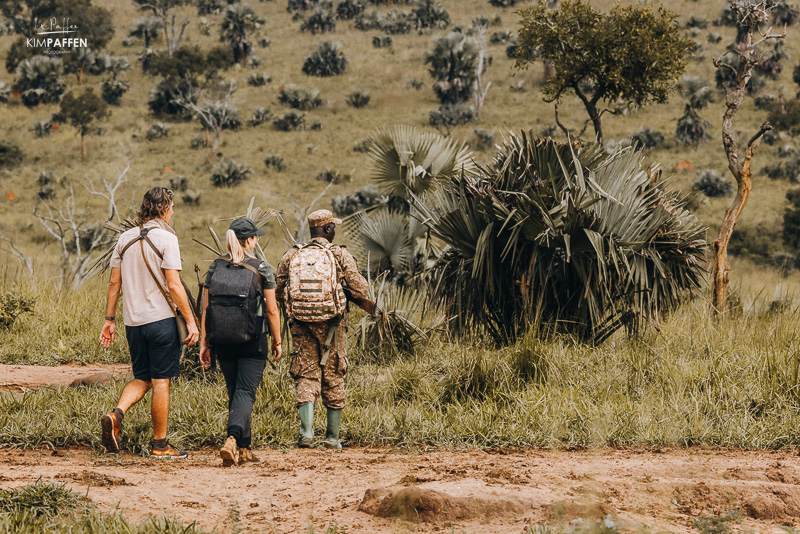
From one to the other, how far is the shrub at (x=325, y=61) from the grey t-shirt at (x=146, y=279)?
48.9 metres

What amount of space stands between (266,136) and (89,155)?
30.2 feet

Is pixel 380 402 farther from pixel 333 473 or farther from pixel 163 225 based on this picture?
pixel 163 225

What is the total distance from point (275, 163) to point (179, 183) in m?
5.15

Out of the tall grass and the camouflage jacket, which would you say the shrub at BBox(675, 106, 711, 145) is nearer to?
the tall grass

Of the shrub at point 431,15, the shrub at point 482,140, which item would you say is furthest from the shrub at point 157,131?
the shrub at point 431,15

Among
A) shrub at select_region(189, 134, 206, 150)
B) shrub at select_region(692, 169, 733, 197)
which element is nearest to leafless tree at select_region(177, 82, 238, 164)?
shrub at select_region(189, 134, 206, 150)

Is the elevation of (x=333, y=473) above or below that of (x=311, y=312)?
below

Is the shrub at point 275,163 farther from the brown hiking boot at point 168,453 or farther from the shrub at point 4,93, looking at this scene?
the brown hiking boot at point 168,453

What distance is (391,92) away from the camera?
48.5 metres

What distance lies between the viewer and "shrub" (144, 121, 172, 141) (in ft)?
140

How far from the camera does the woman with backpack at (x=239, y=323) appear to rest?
523cm

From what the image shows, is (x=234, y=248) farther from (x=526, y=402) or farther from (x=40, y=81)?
(x=40, y=81)

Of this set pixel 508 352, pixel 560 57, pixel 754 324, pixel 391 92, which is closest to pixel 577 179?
pixel 508 352

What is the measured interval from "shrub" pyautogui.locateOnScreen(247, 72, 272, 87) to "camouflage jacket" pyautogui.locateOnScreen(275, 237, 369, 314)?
4699 centimetres
